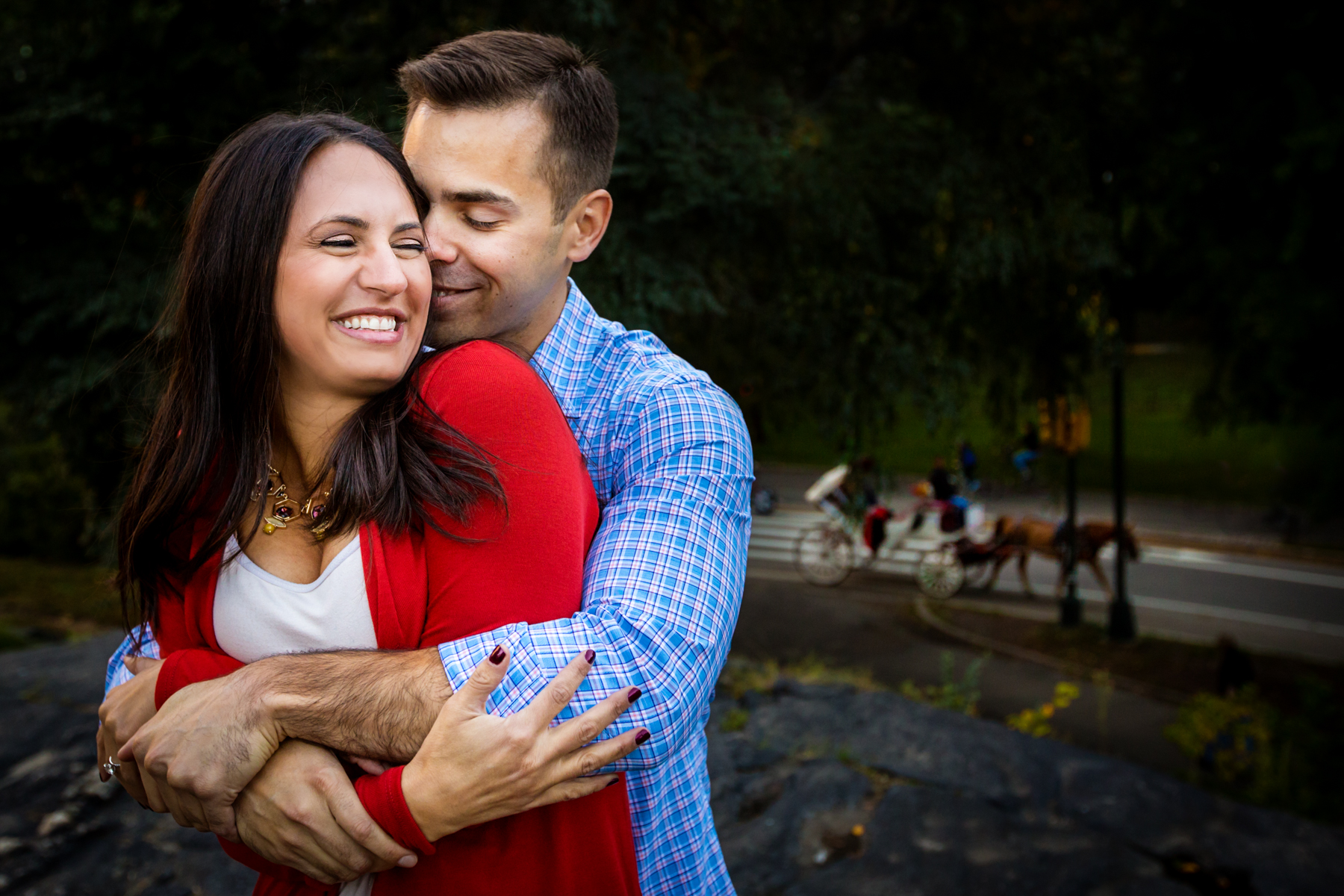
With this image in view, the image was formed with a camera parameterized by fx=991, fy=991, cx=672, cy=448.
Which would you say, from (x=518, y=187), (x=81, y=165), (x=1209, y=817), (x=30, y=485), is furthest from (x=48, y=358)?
(x=30, y=485)

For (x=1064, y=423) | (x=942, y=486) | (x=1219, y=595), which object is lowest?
(x=1219, y=595)

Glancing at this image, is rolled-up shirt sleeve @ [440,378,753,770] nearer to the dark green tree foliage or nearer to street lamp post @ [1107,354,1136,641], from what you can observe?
the dark green tree foliage

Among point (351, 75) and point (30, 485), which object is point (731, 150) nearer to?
point (351, 75)

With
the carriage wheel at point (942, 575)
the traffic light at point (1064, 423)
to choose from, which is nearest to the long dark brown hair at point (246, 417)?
the traffic light at point (1064, 423)

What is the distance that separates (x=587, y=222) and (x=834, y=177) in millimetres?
5504

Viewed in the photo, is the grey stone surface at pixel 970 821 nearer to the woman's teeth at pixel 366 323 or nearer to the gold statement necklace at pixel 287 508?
the gold statement necklace at pixel 287 508

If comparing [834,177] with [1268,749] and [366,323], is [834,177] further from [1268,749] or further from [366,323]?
[366,323]

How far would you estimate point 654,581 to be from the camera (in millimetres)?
1490

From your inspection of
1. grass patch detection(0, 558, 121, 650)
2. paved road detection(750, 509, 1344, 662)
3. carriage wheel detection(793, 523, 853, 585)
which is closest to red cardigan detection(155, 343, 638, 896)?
grass patch detection(0, 558, 121, 650)

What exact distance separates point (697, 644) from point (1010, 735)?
4100mm

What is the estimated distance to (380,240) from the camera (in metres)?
1.51

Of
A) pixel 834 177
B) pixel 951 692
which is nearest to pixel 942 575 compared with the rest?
pixel 951 692

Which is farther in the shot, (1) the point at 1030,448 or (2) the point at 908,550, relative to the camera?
(2) the point at 908,550

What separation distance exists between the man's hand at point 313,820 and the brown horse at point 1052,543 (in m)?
12.4
